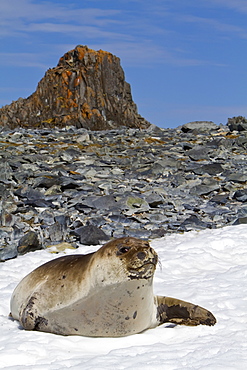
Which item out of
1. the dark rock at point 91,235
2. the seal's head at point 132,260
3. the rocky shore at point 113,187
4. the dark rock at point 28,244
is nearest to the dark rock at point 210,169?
the rocky shore at point 113,187

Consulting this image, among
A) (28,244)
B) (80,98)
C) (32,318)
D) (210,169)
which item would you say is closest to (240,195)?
(210,169)

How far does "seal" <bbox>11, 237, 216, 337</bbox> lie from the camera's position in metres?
4.61

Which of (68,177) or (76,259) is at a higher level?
(68,177)

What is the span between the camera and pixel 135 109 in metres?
33.7

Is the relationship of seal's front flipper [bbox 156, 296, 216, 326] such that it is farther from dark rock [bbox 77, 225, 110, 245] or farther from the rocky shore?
dark rock [bbox 77, 225, 110, 245]

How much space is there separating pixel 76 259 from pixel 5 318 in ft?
4.05

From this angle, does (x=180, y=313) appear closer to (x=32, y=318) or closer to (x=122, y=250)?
(x=122, y=250)

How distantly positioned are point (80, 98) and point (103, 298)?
26.3 meters

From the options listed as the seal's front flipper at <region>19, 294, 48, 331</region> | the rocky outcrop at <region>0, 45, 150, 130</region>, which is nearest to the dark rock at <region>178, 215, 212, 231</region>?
the seal's front flipper at <region>19, 294, 48, 331</region>

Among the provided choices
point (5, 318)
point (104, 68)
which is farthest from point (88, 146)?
point (5, 318)

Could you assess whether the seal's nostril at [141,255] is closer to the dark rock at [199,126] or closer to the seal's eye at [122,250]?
the seal's eye at [122,250]

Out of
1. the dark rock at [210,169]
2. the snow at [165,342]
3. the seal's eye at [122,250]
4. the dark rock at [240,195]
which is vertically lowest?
the snow at [165,342]

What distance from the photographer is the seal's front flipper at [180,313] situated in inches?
211

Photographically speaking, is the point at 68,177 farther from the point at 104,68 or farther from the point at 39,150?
the point at 104,68
